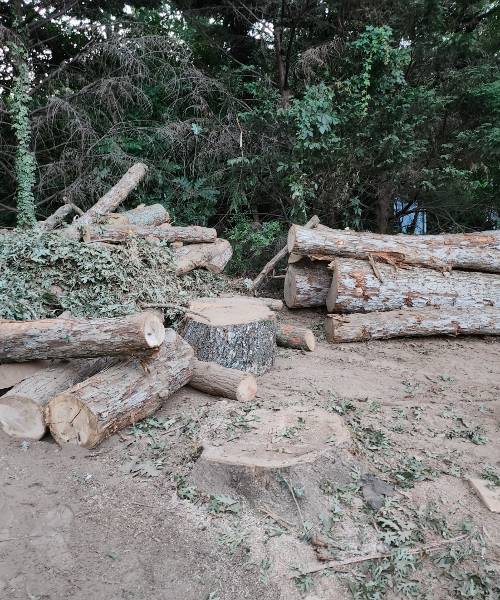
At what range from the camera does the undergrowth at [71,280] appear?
4.45 meters

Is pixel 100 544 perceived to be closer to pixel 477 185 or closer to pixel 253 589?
pixel 253 589

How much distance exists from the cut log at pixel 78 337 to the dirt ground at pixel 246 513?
2.11ft

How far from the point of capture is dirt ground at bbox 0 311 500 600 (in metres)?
2.31

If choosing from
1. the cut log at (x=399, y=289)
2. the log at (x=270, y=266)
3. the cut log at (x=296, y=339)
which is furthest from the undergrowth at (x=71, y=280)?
the log at (x=270, y=266)

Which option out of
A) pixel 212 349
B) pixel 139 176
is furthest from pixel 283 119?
pixel 212 349

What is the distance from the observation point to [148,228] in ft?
23.4

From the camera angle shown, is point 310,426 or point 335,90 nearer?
point 310,426

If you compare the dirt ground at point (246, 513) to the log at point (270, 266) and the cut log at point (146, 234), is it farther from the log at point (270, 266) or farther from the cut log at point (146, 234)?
the log at point (270, 266)

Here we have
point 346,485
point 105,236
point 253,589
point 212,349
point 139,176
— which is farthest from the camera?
point 139,176

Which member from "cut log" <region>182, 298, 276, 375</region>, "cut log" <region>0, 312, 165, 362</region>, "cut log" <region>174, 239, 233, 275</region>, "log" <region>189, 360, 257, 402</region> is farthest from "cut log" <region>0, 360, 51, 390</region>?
"cut log" <region>174, 239, 233, 275</region>

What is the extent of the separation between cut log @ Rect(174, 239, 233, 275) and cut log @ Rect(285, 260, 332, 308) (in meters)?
1.31

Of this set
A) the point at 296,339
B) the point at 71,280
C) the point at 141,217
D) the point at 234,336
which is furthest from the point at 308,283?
the point at 71,280

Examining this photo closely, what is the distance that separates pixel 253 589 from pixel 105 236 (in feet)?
16.4

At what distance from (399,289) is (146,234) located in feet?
12.0
